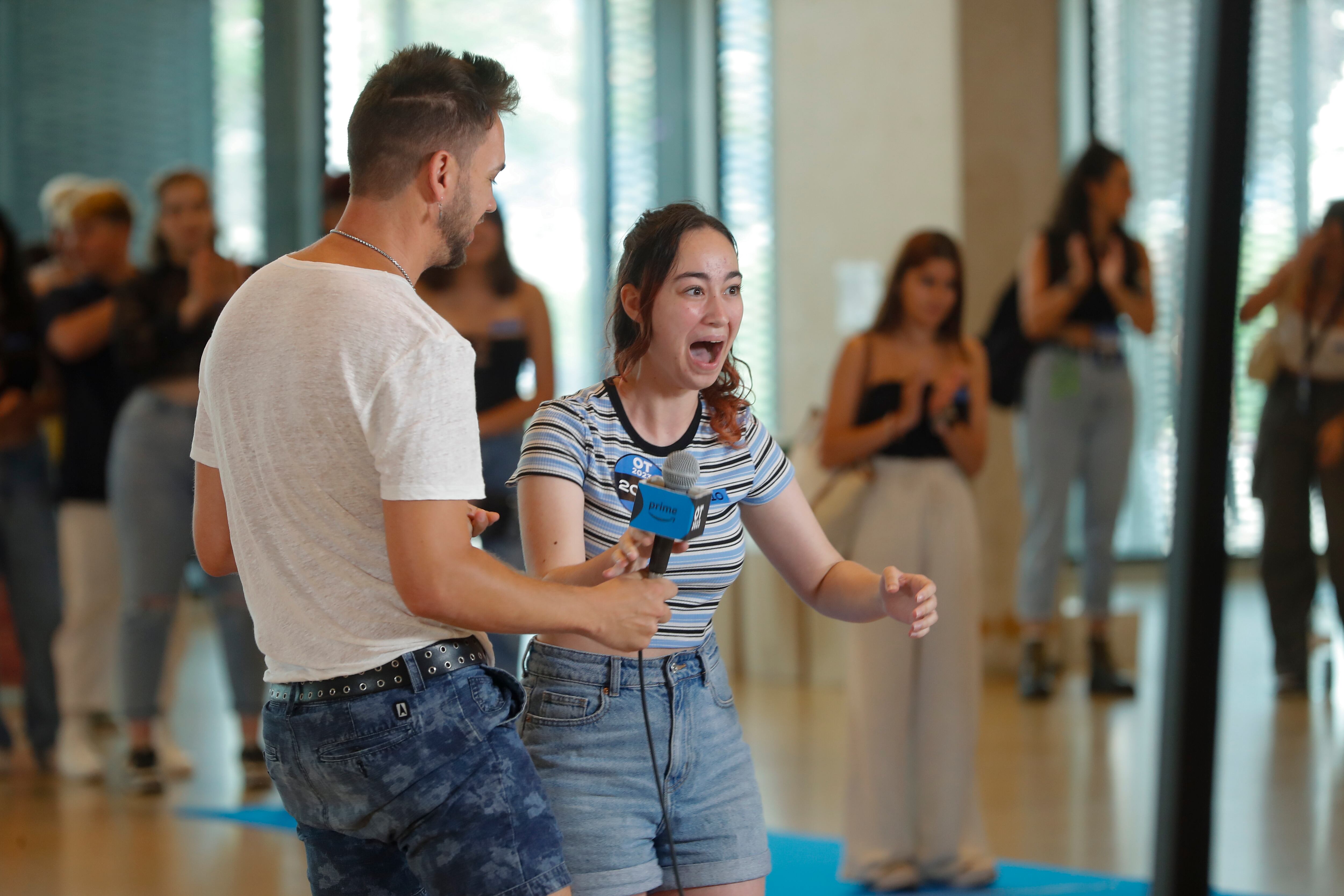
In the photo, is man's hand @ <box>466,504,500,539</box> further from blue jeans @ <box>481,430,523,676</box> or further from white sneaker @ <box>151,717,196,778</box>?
white sneaker @ <box>151,717,196,778</box>

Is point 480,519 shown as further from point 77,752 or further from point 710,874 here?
point 77,752

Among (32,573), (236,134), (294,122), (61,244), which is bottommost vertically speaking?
(32,573)

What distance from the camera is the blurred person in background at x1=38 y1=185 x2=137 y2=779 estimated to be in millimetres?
4457

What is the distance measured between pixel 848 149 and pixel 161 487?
148 inches

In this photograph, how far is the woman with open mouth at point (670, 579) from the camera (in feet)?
5.33

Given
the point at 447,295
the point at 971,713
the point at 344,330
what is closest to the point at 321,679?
the point at 344,330

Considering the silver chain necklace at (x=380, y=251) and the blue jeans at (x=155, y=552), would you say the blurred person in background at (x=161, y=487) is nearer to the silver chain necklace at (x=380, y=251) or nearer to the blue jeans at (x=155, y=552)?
the blue jeans at (x=155, y=552)

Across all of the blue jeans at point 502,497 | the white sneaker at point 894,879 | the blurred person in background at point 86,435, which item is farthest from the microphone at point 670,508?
the blurred person in background at point 86,435

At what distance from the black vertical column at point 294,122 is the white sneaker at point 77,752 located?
2.11m

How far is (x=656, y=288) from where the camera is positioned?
171 cm

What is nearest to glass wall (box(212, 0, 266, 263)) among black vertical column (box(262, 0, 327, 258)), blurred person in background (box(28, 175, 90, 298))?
black vertical column (box(262, 0, 327, 258))

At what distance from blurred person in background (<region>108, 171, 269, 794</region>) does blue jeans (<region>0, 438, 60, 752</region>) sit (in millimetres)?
451

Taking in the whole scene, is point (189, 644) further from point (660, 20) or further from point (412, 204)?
point (412, 204)

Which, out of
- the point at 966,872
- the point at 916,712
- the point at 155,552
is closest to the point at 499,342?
the point at 155,552
